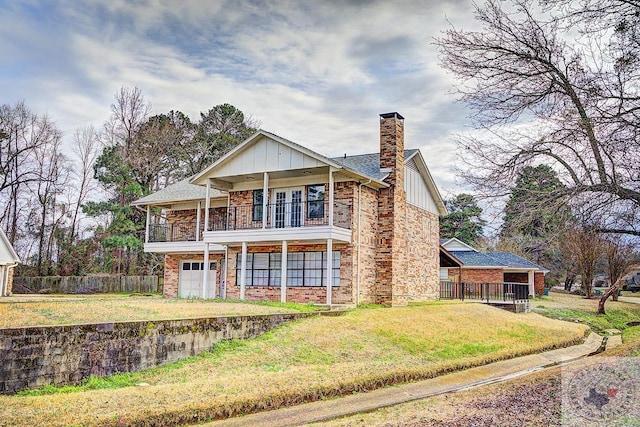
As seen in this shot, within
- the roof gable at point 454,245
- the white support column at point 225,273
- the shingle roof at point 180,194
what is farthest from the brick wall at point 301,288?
the roof gable at point 454,245

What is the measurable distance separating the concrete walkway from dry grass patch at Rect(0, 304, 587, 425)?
0.96 ft

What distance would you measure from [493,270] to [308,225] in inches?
917

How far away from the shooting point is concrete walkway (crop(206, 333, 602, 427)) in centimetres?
907

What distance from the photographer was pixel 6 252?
30828mm

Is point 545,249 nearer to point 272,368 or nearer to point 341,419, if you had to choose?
point 341,419

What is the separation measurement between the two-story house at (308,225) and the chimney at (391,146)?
0.04 meters

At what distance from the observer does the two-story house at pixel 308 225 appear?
71.5ft

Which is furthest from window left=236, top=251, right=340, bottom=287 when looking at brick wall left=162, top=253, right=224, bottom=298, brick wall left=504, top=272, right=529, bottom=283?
brick wall left=504, top=272, right=529, bottom=283

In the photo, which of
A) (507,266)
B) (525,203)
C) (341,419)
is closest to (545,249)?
(525,203)

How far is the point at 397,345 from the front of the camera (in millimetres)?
15766

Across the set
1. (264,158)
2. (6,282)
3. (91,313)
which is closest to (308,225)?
(264,158)

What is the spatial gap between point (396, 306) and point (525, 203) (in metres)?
13.4

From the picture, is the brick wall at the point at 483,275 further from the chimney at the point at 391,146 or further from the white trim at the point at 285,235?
the white trim at the point at 285,235

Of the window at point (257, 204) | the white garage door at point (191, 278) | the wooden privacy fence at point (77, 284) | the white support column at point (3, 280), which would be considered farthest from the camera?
the wooden privacy fence at point (77, 284)
